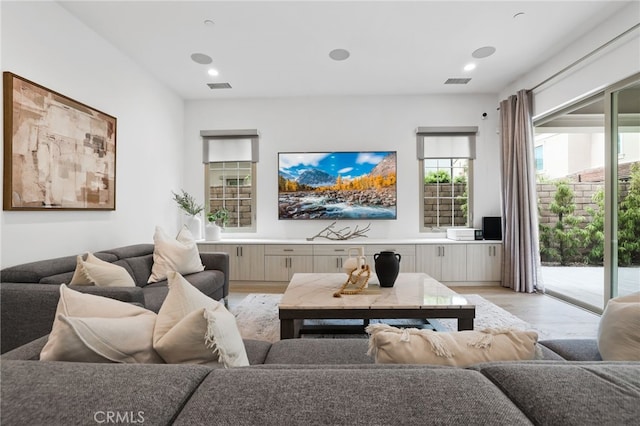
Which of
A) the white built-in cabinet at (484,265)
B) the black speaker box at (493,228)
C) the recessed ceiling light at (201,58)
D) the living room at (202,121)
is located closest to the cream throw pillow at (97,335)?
the living room at (202,121)

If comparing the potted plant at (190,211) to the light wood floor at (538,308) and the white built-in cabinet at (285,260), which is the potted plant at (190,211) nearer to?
the light wood floor at (538,308)

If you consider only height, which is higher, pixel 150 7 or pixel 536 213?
pixel 150 7

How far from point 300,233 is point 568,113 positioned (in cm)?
385

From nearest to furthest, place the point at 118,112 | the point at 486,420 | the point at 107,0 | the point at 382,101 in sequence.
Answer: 1. the point at 486,420
2. the point at 107,0
3. the point at 118,112
4. the point at 382,101

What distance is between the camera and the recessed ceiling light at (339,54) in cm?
347

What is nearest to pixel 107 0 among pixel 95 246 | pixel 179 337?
pixel 95 246

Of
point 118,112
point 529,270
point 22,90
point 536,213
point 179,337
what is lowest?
point 529,270

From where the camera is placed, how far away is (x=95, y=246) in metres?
3.01

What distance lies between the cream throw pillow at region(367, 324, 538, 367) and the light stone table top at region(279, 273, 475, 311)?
3.79ft

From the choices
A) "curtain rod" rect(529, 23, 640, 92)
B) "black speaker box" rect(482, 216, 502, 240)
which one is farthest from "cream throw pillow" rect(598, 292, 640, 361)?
"black speaker box" rect(482, 216, 502, 240)

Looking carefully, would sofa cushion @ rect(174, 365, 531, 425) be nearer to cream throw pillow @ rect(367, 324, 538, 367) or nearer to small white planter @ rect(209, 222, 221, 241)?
cream throw pillow @ rect(367, 324, 538, 367)

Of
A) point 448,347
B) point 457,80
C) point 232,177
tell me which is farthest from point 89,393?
point 457,80

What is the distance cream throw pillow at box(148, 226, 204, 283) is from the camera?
3.03 metres

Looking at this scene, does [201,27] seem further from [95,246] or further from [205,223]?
[205,223]
